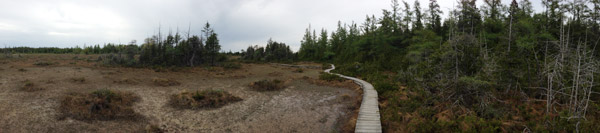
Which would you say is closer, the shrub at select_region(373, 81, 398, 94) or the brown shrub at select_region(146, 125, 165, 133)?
the brown shrub at select_region(146, 125, 165, 133)

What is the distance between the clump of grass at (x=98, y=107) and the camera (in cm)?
854

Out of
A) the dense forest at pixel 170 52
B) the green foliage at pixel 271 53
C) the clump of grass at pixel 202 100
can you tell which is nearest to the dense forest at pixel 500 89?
the clump of grass at pixel 202 100

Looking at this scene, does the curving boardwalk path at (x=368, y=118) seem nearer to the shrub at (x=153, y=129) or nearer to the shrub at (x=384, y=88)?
the shrub at (x=384, y=88)

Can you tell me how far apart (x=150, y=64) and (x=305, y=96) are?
25.2 meters

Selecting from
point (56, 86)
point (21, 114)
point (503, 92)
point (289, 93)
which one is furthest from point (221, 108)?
point (503, 92)

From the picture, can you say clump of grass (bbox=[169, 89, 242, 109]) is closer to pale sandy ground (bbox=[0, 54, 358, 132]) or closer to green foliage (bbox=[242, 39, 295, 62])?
pale sandy ground (bbox=[0, 54, 358, 132])

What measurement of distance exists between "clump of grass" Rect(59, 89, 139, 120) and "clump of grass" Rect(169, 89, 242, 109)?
1.79 metres

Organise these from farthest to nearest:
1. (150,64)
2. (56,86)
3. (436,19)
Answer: (436,19) → (150,64) → (56,86)

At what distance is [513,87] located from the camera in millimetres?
10086

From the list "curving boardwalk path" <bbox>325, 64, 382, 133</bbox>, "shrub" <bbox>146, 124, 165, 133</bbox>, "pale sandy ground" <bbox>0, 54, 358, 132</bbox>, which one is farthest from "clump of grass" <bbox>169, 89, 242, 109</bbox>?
"curving boardwalk path" <bbox>325, 64, 382, 133</bbox>

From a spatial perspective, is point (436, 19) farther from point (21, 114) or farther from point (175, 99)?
point (21, 114)

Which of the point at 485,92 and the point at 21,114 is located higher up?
the point at 485,92

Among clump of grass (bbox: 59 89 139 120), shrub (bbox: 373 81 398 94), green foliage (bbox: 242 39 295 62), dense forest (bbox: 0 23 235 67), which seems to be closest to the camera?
clump of grass (bbox: 59 89 139 120)

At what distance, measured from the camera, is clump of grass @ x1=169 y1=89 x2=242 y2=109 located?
1085 cm
